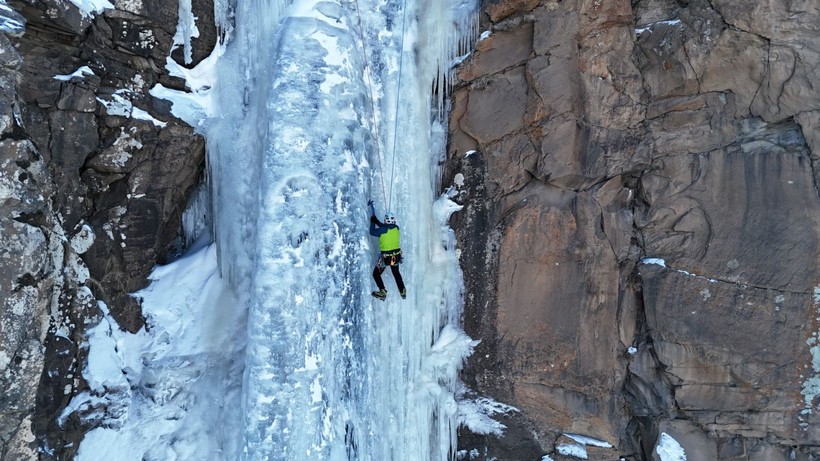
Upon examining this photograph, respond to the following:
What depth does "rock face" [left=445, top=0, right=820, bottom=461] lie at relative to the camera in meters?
4.68

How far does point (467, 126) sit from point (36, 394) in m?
4.87

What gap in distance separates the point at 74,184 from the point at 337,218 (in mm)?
2488

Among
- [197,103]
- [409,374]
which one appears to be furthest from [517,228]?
[197,103]

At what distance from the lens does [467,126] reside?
221 inches

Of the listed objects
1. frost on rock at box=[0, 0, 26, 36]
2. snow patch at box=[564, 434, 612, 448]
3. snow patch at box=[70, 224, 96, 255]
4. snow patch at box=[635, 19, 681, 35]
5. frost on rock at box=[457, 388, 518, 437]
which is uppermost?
snow patch at box=[635, 19, 681, 35]

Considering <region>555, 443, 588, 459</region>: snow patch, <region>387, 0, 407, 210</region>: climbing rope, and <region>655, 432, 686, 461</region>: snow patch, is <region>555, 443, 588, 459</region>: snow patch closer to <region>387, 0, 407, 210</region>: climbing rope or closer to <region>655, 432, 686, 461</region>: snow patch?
<region>655, 432, 686, 461</region>: snow patch

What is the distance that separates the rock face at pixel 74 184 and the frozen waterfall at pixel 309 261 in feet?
0.75

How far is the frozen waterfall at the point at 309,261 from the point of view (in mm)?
4684

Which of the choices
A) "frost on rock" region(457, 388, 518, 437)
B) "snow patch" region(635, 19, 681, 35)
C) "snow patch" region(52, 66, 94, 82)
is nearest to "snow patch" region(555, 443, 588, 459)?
"frost on rock" region(457, 388, 518, 437)

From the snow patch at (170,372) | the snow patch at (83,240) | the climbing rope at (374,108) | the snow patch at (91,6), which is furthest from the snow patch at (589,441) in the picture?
the snow patch at (91,6)

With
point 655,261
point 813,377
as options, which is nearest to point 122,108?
point 655,261

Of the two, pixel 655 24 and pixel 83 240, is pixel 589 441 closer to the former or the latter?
pixel 655 24

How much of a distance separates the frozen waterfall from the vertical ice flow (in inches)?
0.6

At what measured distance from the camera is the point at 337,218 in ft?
16.2
